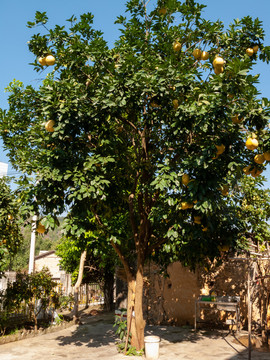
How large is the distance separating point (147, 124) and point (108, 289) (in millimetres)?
12747

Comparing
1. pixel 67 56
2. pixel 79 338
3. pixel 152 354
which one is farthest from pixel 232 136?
pixel 79 338

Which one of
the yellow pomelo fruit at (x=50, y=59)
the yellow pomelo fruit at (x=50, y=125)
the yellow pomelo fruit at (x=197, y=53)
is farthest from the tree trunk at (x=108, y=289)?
the yellow pomelo fruit at (x=197, y=53)

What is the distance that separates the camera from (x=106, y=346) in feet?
33.2

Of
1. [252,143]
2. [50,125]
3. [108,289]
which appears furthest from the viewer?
[108,289]

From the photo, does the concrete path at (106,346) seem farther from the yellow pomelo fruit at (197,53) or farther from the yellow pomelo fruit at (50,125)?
the yellow pomelo fruit at (197,53)

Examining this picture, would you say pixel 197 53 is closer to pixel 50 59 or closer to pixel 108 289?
pixel 50 59

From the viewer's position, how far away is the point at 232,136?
6512mm

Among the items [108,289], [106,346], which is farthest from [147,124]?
[108,289]

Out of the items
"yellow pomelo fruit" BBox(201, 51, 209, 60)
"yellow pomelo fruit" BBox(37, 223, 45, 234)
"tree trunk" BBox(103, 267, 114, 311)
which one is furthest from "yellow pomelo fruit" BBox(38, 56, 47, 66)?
"tree trunk" BBox(103, 267, 114, 311)

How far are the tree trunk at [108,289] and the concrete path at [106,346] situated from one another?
5.63m

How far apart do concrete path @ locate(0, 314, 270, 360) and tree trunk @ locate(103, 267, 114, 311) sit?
563 centimetres

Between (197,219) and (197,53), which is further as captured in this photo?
(197,53)

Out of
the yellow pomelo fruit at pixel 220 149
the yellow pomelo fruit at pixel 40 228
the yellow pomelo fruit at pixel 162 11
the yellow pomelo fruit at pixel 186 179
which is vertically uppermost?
the yellow pomelo fruit at pixel 162 11

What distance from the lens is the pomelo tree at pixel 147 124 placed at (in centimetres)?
620
